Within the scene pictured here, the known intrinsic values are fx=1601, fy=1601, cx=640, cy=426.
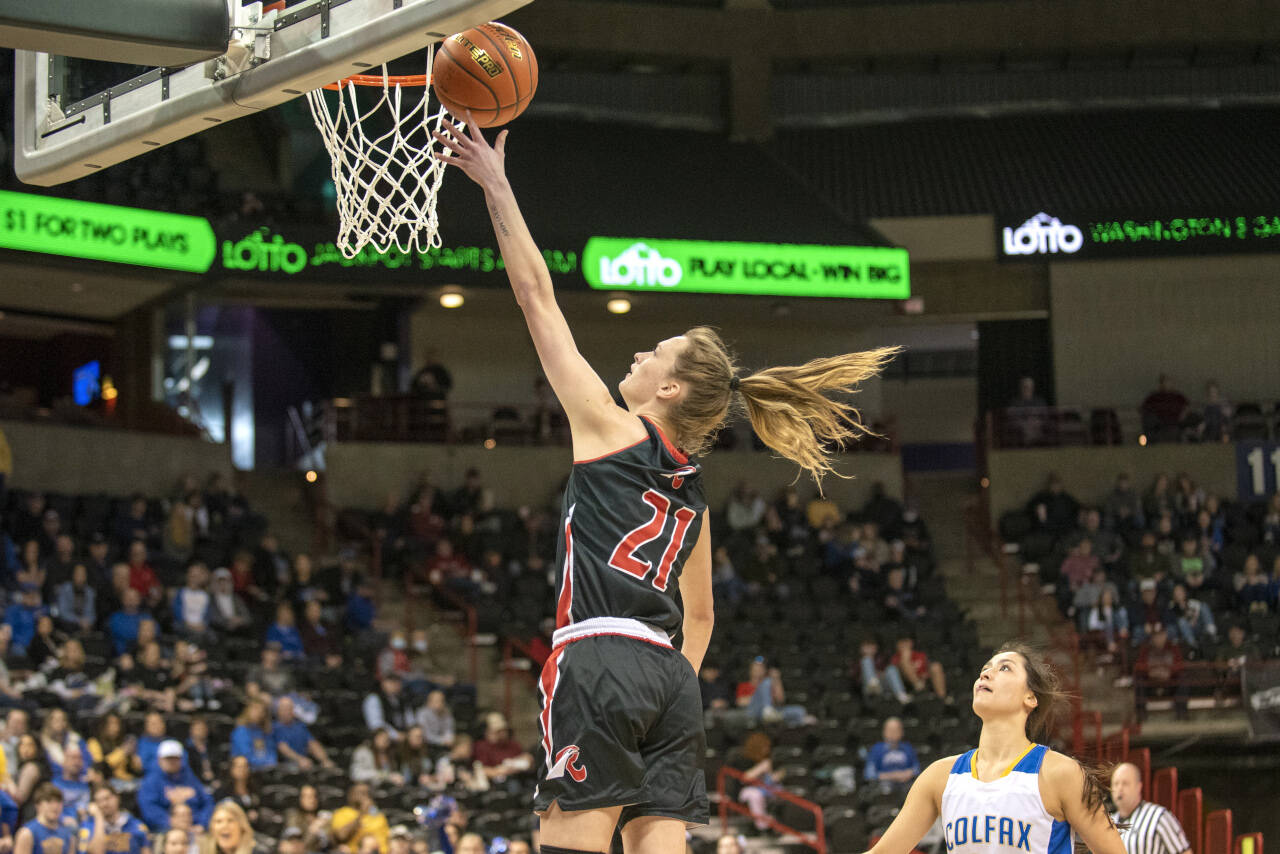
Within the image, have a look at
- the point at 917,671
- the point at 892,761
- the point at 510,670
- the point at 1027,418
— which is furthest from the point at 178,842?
the point at 1027,418

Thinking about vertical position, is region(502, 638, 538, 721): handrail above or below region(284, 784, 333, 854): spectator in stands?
above

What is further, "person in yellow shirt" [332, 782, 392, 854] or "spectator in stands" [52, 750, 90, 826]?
"person in yellow shirt" [332, 782, 392, 854]

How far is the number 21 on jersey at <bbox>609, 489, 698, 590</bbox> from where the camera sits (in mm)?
3346

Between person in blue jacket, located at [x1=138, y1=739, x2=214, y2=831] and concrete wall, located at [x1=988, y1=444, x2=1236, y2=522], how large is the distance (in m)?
12.8

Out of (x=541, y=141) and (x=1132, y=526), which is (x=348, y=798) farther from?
(x=541, y=141)

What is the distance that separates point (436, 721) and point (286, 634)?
1.92 meters

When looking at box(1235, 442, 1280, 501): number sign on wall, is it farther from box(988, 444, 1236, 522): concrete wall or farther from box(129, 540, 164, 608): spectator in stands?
box(129, 540, 164, 608): spectator in stands

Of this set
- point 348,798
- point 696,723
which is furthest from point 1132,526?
point 696,723

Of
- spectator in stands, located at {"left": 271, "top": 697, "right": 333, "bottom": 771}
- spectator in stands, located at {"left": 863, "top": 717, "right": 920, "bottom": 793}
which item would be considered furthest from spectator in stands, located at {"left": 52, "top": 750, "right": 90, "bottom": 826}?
spectator in stands, located at {"left": 863, "top": 717, "right": 920, "bottom": 793}

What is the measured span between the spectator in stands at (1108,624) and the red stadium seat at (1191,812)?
473 centimetres

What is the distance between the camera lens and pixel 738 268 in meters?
19.4

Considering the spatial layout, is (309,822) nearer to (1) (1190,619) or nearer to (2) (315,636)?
(2) (315,636)

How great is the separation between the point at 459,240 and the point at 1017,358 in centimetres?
898

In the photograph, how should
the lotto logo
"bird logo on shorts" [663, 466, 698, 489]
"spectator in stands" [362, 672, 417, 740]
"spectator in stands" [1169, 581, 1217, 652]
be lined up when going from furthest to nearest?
the lotto logo, "spectator in stands" [1169, 581, 1217, 652], "spectator in stands" [362, 672, 417, 740], "bird logo on shorts" [663, 466, 698, 489]
